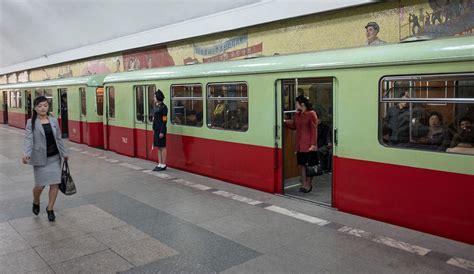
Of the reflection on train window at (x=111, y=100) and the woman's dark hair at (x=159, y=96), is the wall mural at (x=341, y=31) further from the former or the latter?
the woman's dark hair at (x=159, y=96)

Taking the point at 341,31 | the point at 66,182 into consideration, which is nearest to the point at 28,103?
the point at 66,182

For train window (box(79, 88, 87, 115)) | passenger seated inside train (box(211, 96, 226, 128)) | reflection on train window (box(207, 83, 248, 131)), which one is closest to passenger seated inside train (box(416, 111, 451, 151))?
reflection on train window (box(207, 83, 248, 131))

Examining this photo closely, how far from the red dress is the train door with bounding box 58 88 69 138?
12.5 m

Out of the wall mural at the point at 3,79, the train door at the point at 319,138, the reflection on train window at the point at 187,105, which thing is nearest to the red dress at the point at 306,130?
the train door at the point at 319,138

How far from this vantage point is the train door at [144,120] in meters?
11.0

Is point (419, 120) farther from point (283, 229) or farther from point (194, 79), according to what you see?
point (194, 79)

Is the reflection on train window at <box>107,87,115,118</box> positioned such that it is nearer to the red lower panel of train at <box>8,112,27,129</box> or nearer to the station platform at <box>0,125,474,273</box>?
the station platform at <box>0,125,474,273</box>

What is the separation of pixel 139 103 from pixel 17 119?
1452 centimetres

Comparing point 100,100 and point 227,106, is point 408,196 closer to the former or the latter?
point 227,106

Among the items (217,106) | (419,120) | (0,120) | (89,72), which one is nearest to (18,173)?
(217,106)

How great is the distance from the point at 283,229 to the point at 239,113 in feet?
9.55

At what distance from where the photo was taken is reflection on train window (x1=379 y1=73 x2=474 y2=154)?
4.84m

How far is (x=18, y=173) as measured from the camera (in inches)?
384

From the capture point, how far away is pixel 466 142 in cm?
487
